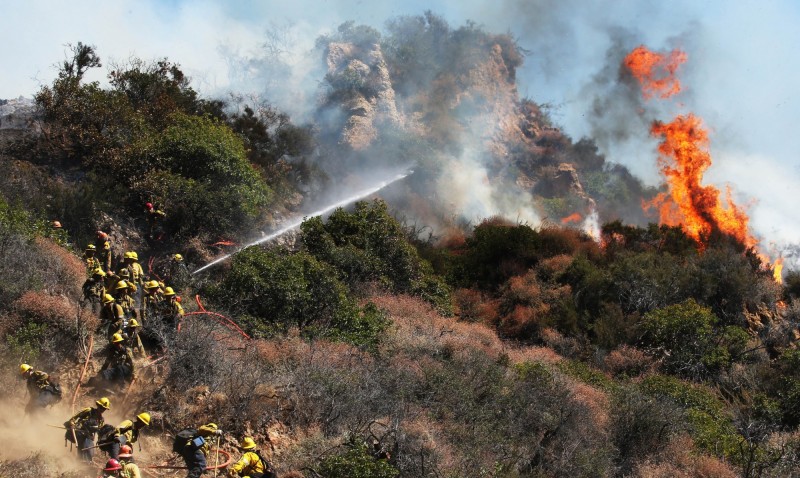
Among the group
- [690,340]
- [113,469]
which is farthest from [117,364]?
[690,340]

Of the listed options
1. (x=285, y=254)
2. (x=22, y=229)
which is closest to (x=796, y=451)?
(x=285, y=254)

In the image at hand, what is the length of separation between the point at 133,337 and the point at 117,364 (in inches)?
37.4

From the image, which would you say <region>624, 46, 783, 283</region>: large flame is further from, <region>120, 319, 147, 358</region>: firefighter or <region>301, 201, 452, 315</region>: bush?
<region>120, 319, 147, 358</region>: firefighter

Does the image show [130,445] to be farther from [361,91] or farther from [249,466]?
[361,91]

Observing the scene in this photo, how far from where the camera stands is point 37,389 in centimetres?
1241

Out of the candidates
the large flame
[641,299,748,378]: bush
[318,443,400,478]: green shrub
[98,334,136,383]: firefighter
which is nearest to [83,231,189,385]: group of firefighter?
[98,334,136,383]: firefighter

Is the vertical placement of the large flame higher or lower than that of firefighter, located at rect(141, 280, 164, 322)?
higher

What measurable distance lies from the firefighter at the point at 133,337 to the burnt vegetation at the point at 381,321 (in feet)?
1.51

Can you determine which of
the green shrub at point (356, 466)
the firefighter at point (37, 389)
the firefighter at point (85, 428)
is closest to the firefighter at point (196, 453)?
the firefighter at point (85, 428)

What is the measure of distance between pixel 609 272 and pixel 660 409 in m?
10.7

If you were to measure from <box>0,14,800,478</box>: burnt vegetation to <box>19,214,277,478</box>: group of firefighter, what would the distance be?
61 cm

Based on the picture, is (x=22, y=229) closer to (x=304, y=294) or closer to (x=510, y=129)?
(x=304, y=294)

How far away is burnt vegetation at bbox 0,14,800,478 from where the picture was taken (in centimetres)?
1405

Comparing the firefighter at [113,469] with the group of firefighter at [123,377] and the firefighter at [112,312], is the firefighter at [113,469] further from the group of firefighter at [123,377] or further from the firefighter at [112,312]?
the firefighter at [112,312]
